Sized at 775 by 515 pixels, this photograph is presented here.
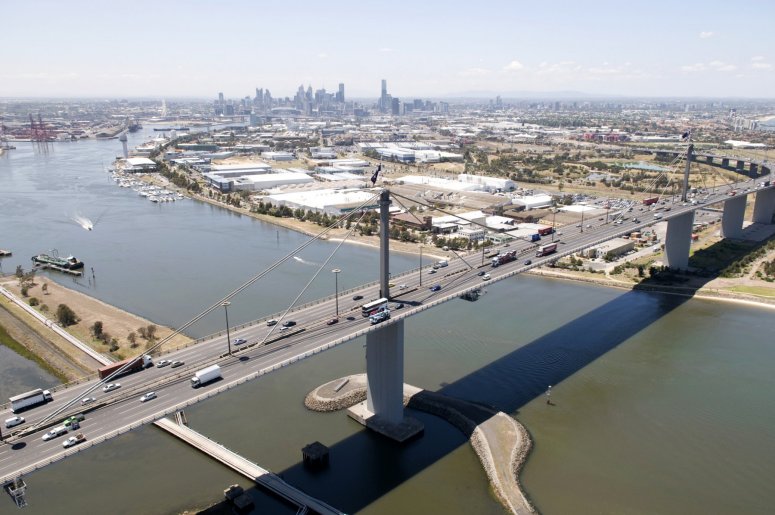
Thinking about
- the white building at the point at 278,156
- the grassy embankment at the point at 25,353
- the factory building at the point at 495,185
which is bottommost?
the grassy embankment at the point at 25,353

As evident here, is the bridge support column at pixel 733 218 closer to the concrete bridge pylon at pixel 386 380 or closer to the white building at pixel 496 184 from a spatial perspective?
the white building at pixel 496 184

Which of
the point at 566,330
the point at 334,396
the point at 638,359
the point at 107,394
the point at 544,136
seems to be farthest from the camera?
the point at 544,136

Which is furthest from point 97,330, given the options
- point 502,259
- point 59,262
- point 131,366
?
point 502,259

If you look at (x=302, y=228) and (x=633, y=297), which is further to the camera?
(x=302, y=228)

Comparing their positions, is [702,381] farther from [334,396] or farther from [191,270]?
[191,270]

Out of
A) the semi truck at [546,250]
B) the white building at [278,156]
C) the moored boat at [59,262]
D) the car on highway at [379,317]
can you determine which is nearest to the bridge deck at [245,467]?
the car on highway at [379,317]

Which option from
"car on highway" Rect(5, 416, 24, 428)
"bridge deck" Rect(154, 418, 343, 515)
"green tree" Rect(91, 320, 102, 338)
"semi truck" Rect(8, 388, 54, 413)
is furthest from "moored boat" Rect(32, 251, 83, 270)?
"car on highway" Rect(5, 416, 24, 428)

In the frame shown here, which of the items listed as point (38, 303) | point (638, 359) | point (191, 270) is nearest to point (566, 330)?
point (638, 359)
